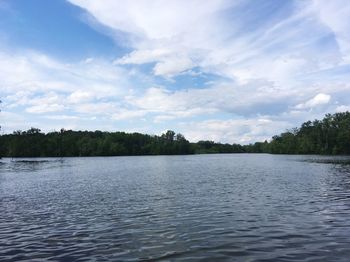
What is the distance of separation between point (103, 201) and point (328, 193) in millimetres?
20229

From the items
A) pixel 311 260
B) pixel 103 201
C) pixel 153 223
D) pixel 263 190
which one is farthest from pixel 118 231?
pixel 263 190

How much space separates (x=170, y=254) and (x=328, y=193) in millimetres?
24164

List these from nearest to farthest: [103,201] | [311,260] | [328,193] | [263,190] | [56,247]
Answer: [311,260] → [56,247] → [103,201] → [328,193] → [263,190]

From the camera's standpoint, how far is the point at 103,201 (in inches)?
1284

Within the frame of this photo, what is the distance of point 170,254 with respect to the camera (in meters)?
15.8

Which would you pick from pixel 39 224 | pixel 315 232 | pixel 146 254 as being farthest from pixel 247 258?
pixel 39 224

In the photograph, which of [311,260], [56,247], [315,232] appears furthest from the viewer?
[315,232]

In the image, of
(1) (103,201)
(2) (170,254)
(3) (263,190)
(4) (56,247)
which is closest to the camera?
(2) (170,254)

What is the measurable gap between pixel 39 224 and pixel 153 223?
6.80 meters

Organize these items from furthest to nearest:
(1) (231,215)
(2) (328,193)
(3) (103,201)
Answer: (2) (328,193)
(3) (103,201)
(1) (231,215)

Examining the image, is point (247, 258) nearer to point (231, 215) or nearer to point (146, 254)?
point (146, 254)

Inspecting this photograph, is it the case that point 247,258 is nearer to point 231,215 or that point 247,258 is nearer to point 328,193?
point 231,215

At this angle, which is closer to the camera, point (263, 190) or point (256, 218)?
point (256, 218)

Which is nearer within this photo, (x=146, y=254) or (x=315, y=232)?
(x=146, y=254)
